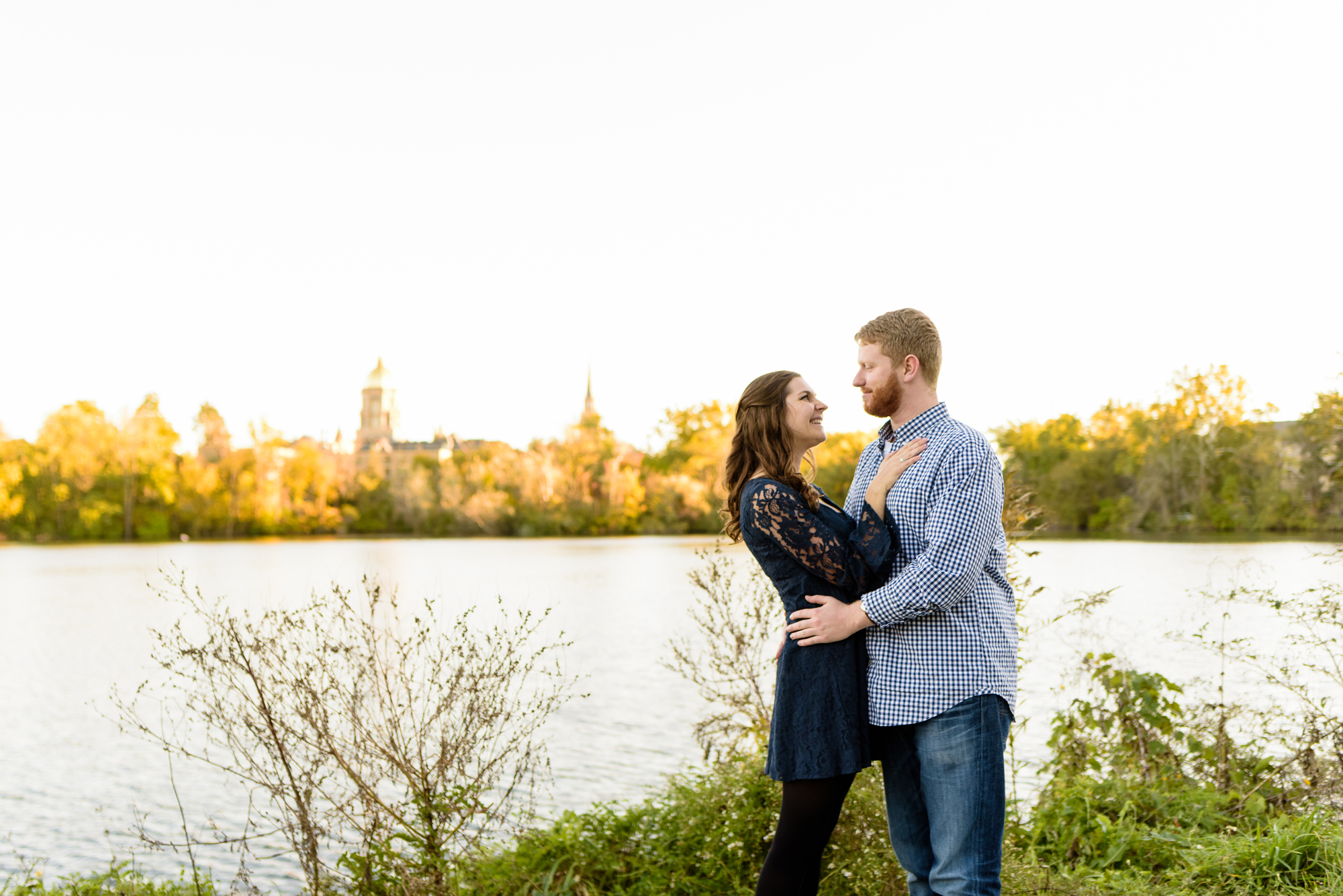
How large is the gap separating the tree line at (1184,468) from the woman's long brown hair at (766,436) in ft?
119

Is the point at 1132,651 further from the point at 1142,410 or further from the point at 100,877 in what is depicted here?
the point at 1142,410

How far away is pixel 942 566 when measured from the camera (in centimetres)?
204

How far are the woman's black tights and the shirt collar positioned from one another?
2.63 feet

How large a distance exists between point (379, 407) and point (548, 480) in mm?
99339

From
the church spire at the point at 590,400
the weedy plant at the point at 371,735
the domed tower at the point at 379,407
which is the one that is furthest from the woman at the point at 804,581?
the domed tower at the point at 379,407

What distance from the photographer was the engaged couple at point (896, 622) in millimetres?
2111

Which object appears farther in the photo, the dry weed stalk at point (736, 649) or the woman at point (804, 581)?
the dry weed stalk at point (736, 649)

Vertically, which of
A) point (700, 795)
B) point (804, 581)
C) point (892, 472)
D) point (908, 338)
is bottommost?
point (700, 795)

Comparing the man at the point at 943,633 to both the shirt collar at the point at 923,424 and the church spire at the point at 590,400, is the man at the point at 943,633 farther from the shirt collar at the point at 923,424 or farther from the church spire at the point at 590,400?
the church spire at the point at 590,400

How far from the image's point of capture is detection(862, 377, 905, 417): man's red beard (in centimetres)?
228

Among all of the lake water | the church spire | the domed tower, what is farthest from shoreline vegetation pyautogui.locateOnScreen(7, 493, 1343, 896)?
the domed tower

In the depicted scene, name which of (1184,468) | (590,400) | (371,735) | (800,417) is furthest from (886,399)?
(590,400)

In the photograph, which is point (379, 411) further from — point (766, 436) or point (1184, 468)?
point (766, 436)

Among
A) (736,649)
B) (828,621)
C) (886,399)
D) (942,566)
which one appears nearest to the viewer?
(942,566)
